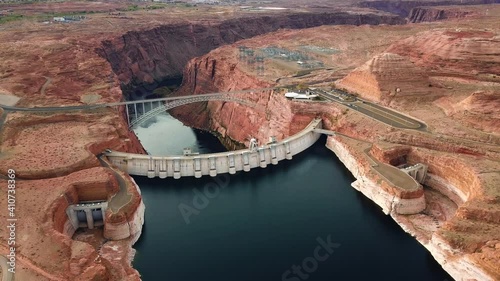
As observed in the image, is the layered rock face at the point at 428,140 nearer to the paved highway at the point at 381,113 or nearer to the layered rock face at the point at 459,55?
the layered rock face at the point at 459,55

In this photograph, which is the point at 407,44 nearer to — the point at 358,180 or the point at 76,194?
the point at 358,180

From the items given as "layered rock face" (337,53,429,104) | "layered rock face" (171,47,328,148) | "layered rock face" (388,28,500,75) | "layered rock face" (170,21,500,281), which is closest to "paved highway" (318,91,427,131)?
"layered rock face" (170,21,500,281)

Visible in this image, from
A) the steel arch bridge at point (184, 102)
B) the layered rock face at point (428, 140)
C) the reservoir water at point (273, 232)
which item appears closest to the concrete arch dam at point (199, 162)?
the reservoir water at point (273, 232)

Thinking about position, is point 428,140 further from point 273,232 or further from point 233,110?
point 233,110

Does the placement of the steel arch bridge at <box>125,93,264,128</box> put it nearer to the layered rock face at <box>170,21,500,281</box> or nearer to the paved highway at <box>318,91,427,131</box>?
the layered rock face at <box>170,21,500,281</box>

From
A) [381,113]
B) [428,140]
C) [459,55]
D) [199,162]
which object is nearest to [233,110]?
[199,162]
